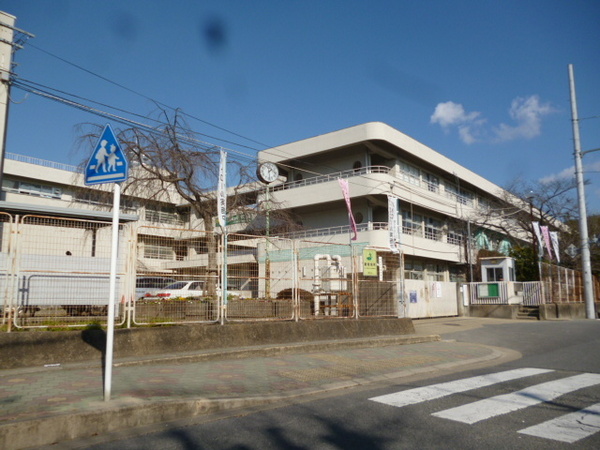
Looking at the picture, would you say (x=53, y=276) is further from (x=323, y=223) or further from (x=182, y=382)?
(x=323, y=223)

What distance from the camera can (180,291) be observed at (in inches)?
382

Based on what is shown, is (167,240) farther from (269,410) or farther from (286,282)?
(269,410)

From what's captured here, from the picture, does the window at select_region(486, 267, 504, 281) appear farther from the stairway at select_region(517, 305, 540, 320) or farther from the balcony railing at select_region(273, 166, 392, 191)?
the balcony railing at select_region(273, 166, 392, 191)

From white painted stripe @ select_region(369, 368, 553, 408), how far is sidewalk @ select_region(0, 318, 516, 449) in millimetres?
1052

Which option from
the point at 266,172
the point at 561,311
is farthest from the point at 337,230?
the point at 561,311

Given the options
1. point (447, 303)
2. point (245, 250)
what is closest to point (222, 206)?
point (245, 250)

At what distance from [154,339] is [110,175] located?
13.5ft

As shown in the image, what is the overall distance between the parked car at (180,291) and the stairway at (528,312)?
21.4 m

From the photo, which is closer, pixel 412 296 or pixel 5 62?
pixel 5 62

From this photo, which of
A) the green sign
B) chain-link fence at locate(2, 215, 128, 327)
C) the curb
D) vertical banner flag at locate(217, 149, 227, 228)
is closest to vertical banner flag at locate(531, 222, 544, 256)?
the green sign

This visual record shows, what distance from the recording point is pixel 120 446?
457 centimetres

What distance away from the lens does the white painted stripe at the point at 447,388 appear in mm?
6340

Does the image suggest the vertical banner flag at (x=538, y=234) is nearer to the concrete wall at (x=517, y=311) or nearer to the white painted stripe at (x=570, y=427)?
the concrete wall at (x=517, y=311)

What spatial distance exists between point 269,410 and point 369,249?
8.68 meters
